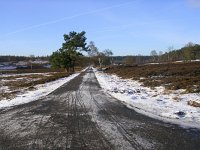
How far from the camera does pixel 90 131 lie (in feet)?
26.5

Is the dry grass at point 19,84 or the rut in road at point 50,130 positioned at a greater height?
the rut in road at point 50,130

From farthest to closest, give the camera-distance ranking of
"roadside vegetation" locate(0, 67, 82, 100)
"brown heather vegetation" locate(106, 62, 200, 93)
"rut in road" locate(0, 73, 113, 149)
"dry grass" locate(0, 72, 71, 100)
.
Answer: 1. "roadside vegetation" locate(0, 67, 82, 100)
2. "dry grass" locate(0, 72, 71, 100)
3. "brown heather vegetation" locate(106, 62, 200, 93)
4. "rut in road" locate(0, 73, 113, 149)

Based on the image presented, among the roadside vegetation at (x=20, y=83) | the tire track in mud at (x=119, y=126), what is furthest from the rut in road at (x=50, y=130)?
the roadside vegetation at (x=20, y=83)

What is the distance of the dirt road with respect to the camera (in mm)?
6711

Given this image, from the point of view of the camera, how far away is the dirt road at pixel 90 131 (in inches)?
264

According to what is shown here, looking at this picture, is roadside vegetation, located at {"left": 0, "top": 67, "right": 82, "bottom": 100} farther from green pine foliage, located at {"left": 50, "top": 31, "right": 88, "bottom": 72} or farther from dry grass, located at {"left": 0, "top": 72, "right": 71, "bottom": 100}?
green pine foliage, located at {"left": 50, "top": 31, "right": 88, "bottom": 72}

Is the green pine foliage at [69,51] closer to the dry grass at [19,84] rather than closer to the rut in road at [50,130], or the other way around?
the dry grass at [19,84]

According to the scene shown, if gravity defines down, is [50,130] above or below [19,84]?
above

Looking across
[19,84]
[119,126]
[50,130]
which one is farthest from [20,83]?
[119,126]

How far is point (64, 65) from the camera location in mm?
73250

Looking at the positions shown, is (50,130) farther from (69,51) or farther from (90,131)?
(69,51)

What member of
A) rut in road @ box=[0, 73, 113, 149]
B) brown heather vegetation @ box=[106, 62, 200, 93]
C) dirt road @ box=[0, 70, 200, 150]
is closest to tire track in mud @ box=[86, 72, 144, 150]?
dirt road @ box=[0, 70, 200, 150]

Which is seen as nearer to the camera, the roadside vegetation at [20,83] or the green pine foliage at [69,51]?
the roadside vegetation at [20,83]

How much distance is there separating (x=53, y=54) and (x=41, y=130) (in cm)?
6812
